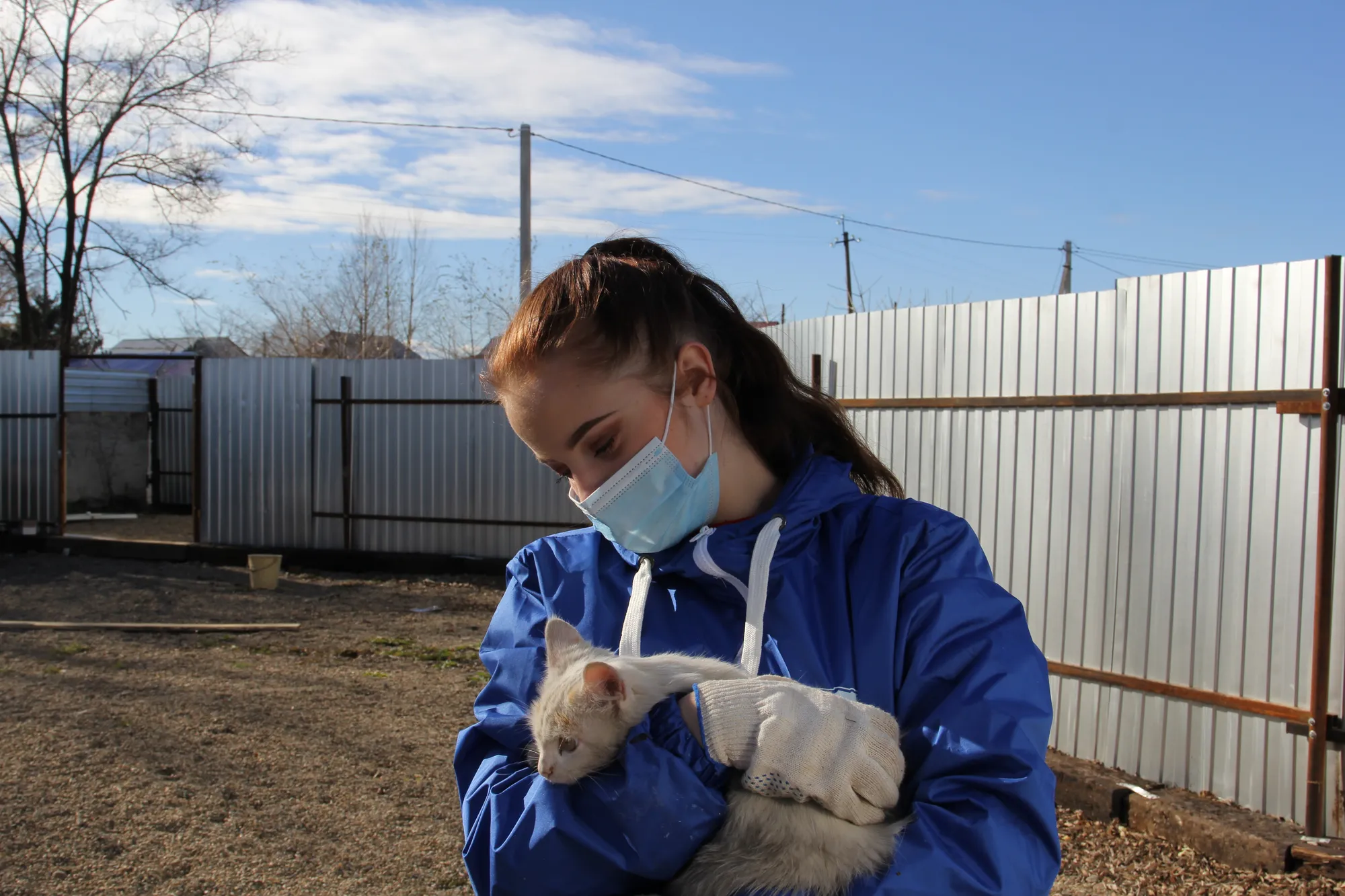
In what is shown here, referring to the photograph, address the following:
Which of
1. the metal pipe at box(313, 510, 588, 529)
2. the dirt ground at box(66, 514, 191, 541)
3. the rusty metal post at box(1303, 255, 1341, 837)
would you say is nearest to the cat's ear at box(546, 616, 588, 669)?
the rusty metal post at box(1303, 255, 1341, 837)

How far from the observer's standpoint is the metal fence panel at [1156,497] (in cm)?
500

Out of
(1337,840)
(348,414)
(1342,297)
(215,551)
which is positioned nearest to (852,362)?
(1342,297)

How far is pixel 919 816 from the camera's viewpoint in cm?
160

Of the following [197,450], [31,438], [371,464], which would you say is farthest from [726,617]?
[31,438]

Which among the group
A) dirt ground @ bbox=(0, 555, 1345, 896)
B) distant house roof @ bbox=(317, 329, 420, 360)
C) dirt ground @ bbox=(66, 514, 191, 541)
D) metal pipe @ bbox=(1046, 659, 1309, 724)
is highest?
distant house roof @ bbox=(317, 329, 420, 360)

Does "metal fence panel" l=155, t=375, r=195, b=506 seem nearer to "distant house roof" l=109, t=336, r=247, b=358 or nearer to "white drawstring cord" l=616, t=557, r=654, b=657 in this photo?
"distant house roof" l=109, t=336, r=247, b=358

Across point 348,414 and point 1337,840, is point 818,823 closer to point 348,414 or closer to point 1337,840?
point 1337,840

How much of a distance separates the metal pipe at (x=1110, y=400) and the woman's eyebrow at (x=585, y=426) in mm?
2302

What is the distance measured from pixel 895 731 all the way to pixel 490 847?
739 mm

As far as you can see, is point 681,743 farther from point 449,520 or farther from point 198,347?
point 198,347

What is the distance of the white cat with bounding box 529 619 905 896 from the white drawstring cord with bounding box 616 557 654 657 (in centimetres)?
4

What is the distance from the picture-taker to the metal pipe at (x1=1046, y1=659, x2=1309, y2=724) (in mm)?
4984

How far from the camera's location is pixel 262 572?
12.6 metres

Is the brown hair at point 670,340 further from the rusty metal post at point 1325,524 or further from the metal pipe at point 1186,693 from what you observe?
the rusty metal post at point 1325,524
